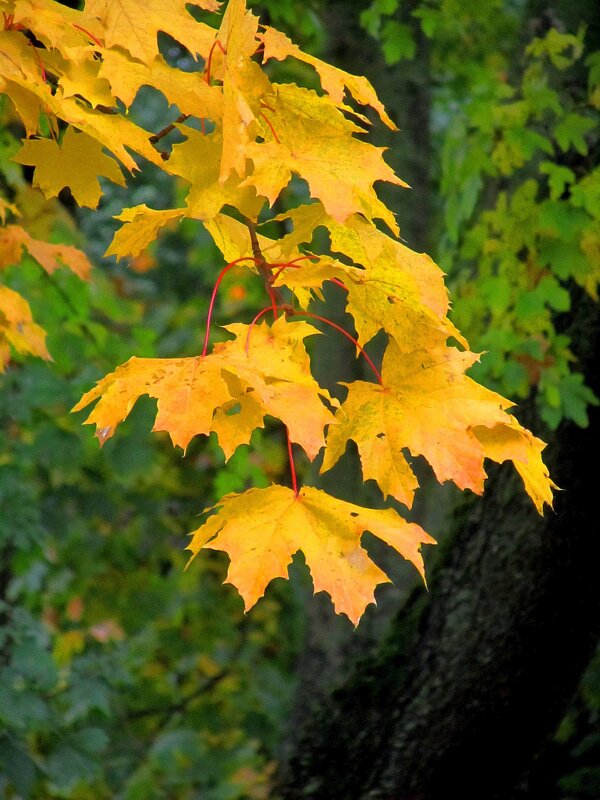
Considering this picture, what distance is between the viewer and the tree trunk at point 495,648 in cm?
281

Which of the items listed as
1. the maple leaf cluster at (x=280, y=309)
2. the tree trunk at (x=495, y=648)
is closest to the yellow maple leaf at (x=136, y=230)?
the maple leaf cluster at (x=280, y=309)

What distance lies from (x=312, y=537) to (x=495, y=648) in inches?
60.2

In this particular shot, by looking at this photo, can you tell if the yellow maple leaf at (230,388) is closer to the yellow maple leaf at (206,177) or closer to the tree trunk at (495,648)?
the yellow maple leaf at (206,177)

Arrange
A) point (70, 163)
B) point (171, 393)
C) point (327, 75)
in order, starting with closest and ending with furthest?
point (171, 393)
point (327, 75)
point (70, 163)

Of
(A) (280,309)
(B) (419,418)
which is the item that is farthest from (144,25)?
(B) (419,418)

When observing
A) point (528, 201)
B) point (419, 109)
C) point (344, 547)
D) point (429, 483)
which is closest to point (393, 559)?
point (429, 483)

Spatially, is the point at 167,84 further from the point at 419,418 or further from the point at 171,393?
the point at 419,418

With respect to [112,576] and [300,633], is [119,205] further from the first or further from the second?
[300,633]

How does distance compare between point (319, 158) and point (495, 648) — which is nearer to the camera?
point (319, 158)

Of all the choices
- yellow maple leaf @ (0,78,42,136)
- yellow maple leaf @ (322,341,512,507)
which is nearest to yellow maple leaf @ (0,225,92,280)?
yellow maple leaf @ (0,78,42,136)

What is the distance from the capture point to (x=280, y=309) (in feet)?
5.11

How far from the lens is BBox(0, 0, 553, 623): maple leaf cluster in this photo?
141cm

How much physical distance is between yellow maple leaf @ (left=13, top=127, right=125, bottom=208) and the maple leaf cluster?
0.45 ft

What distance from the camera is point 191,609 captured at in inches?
278
